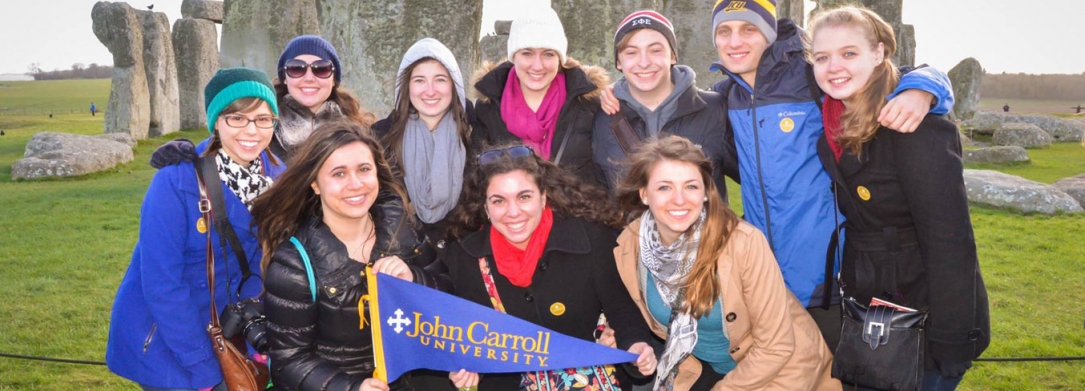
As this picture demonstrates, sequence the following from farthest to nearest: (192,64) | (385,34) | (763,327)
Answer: (192,64) < (385,34) < (763,327)

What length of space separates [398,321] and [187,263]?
2.71 ft

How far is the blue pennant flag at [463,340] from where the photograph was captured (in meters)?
3.23

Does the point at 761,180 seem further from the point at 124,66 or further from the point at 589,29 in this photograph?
the point at 124,66

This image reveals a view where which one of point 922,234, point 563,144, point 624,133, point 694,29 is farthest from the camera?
point 694,29

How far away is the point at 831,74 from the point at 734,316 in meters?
0.99

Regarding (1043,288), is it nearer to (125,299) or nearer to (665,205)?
(665,205)

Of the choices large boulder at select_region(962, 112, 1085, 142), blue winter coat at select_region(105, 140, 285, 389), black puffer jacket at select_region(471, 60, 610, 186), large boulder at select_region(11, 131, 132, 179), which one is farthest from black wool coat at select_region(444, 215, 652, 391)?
large boulder at select_region(962, 112, 1085, 142)

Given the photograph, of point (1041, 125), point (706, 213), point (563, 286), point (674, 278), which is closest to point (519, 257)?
point (563, 286)

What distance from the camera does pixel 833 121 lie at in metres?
3.18

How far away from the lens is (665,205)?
10.6 ft

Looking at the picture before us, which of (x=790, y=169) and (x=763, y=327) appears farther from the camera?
(x=790, y=169)

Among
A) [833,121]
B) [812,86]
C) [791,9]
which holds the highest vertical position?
[791,9]

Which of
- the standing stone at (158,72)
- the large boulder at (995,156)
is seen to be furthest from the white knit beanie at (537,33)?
the standing stone at (158,72)

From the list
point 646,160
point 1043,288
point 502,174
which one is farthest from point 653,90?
point 1043,288
